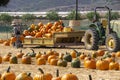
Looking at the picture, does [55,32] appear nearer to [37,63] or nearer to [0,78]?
[37,63]

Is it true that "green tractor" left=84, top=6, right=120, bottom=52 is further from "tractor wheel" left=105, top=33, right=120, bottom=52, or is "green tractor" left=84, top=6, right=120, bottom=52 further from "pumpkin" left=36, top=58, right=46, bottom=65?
"pumpkin" left=36, top=58, right=46, bottom=65

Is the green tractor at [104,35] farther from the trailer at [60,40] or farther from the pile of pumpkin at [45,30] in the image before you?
the pile of pumpkin at [45,30]

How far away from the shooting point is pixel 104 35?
→ 73.2ft

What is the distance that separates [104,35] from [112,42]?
156 centimetres

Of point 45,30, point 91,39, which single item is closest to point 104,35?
point 91,39

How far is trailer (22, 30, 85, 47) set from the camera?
78.0 ft

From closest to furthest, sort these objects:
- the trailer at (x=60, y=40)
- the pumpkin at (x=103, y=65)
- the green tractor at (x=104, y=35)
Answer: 1. the pumpkin at (x=103, y=65)
2. the green tractor at (x=104, y=35)
3. the trailer at (x=60, y=40)

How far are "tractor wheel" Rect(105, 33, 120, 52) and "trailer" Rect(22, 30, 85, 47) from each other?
3172 mm

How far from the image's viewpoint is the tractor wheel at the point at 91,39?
21906 mm

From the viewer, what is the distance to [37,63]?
15680 millimetres

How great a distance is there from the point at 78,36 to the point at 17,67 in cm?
994

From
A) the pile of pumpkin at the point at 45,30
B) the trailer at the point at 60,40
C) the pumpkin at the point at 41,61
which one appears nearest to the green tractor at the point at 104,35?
the trailer at the point at 60,40

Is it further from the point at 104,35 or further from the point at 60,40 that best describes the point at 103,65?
the point at 60,40

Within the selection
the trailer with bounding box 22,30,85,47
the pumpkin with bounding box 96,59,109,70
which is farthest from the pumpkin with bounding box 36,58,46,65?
the trailer with bounding box 22,30,85,47
